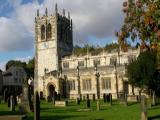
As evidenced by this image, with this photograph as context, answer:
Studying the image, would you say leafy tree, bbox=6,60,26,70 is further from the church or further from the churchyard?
the churchyard

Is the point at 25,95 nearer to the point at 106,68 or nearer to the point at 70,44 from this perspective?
the point at 106,68

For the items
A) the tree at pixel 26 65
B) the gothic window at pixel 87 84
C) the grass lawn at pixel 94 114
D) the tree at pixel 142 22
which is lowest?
the grass lawn at pixel 94 114

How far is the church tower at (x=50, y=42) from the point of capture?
7194 centimetres

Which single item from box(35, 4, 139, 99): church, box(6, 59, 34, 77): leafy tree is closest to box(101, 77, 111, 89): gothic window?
box(35, 4, 139, 99): church

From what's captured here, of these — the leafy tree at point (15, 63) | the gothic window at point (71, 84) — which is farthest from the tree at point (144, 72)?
the leafy tree at point (15, 63)

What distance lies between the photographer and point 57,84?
61938mm

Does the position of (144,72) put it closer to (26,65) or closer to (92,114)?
(92,114)

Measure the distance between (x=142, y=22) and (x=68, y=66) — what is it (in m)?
58.8

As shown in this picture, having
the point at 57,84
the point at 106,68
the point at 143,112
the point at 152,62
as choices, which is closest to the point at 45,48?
the point at 57,84

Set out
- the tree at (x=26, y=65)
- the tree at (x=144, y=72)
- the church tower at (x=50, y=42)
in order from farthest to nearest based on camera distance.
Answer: the tree at (x=26, y=65)
the church tower at (x=50, y=42)
the tree at (x=144, y=72)

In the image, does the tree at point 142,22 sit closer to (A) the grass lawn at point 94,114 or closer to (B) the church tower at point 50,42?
(A) the grass lawn at point 94,114

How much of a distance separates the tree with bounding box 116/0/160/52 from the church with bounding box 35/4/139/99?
37.8 m

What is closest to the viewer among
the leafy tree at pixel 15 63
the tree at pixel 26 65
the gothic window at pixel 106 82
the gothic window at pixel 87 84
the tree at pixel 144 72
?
the tree at pixel 144 72

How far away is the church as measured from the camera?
2287 inches
